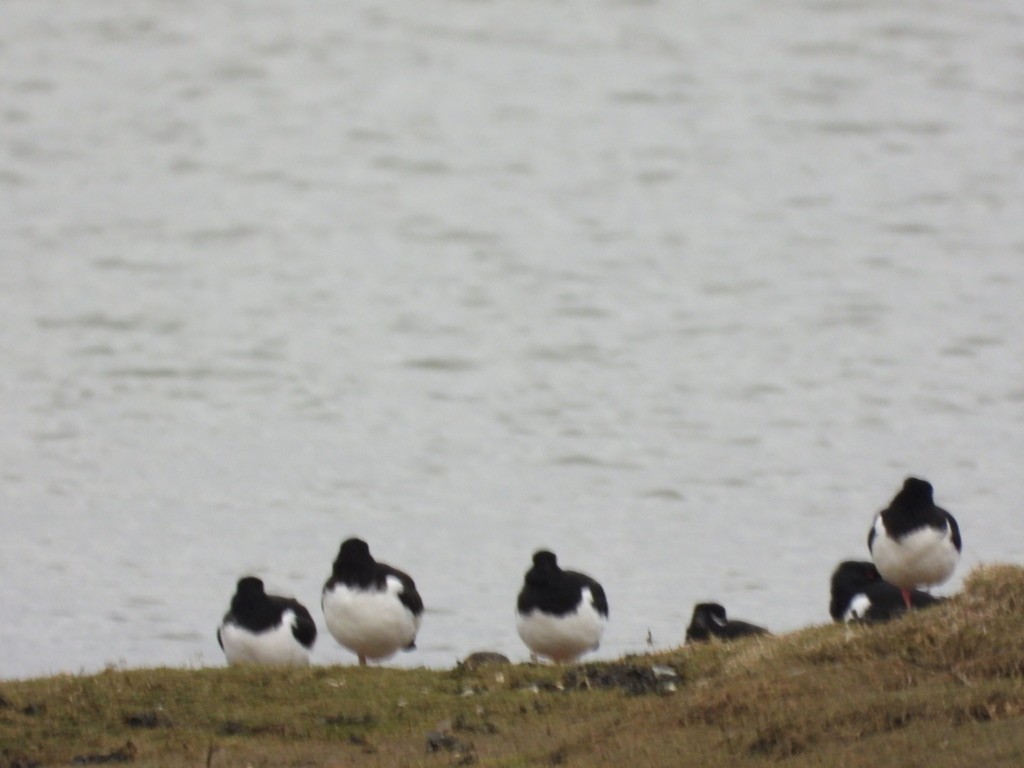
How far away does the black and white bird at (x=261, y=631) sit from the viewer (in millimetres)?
13805

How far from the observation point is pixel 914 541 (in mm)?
13172

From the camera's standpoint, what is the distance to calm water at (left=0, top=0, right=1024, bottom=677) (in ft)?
74.1

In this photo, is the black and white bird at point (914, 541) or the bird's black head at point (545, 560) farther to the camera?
the bird's black head at point (545, 560)

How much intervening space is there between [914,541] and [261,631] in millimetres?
4797

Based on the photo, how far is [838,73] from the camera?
169ft

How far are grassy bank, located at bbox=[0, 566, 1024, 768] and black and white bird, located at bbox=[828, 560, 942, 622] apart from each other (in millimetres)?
1780

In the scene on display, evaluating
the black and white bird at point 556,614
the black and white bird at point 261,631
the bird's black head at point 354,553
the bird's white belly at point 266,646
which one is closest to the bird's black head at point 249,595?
the black and white bird at point 261,631

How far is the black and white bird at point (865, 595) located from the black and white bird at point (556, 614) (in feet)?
6.34

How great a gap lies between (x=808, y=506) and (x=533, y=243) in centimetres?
1782

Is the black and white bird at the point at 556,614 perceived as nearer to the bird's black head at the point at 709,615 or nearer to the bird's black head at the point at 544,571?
the bird's black head at the point at 544,571

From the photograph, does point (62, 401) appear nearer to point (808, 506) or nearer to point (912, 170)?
point (808, 506)

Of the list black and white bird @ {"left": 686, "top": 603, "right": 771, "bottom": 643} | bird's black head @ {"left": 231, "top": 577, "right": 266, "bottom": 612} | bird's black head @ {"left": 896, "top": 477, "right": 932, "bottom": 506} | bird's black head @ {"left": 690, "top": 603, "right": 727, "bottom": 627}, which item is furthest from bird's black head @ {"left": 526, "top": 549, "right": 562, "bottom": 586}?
bird's black head @ {"left": 896, "top": 477, "right": 932, "bottom": 506}

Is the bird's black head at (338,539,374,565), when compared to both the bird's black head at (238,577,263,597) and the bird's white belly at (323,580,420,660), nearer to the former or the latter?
the bird's white belly at (323,580,420,660)

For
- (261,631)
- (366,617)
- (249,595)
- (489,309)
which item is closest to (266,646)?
(261,631)
